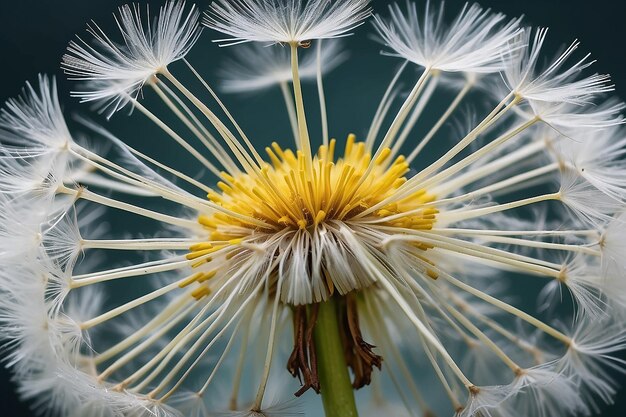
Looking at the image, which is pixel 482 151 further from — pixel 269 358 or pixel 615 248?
pixel 269 358

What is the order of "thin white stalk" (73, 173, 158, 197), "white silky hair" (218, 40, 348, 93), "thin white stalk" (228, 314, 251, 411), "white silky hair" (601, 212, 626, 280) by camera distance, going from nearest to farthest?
"white silky hair" (601, 212, 626, 280) < "thin white stalk" (228, 314, 251, 411) < "thin white stalk" (73, 173, 158, 197) < "white silky hair" (218, 40, 348, 93)

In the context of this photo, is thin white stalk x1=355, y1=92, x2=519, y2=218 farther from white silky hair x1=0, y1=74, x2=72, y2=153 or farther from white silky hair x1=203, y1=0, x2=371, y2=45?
white silky hair x1=0, y1=74, x2=72, y2=153

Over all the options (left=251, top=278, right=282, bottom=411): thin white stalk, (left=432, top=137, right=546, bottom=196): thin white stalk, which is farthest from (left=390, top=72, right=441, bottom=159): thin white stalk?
(left=251, top=278, right=282, bottom=411): thin white stalk

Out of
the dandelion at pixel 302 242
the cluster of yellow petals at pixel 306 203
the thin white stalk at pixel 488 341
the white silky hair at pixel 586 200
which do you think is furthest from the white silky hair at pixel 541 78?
the thin white stalk at pixel 488 341

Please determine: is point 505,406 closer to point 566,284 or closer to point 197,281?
point 566,284

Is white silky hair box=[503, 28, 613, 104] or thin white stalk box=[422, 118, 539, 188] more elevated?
white silky hair box=[503, 28, 613, 104]

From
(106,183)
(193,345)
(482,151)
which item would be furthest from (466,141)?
(106,183)
